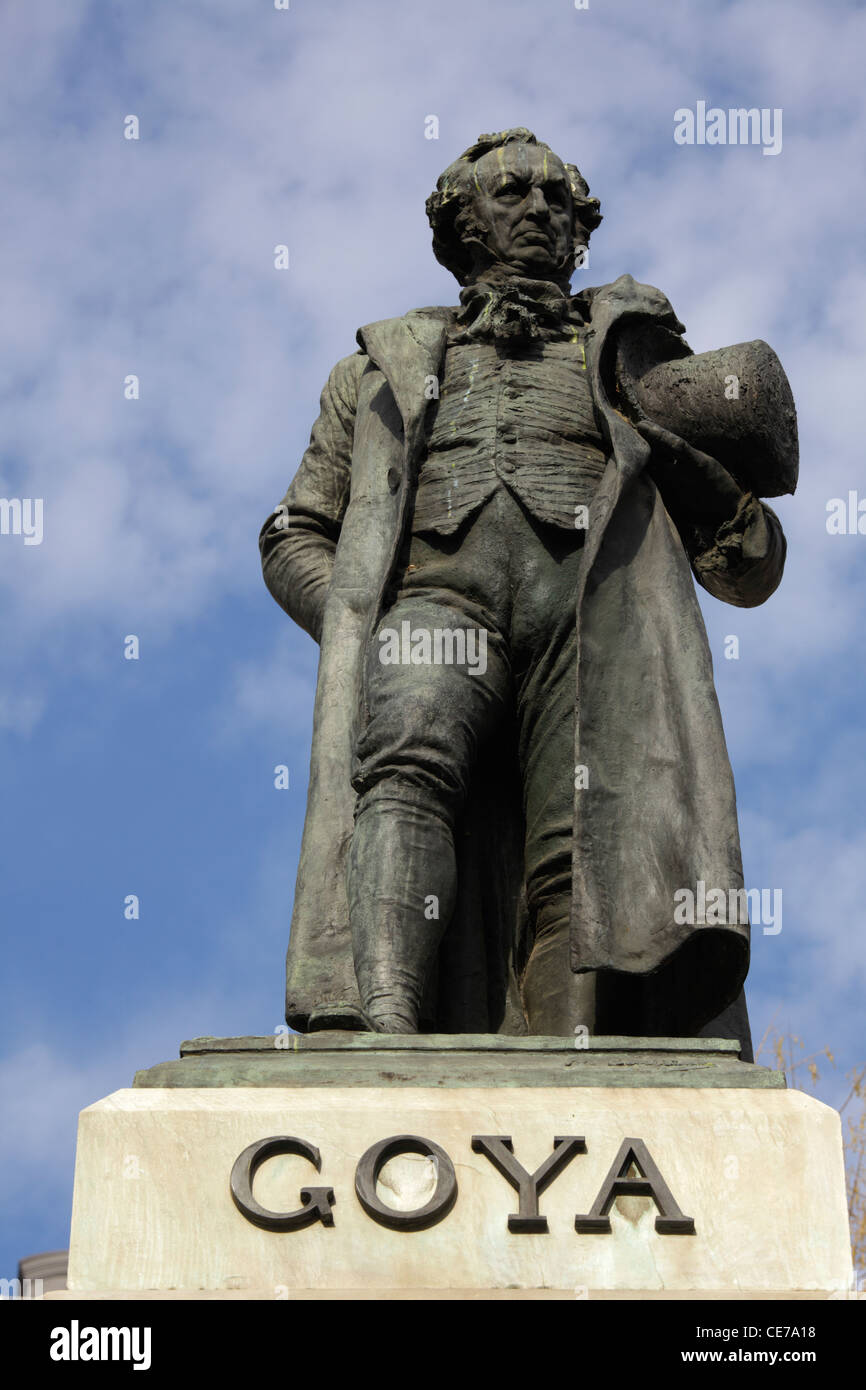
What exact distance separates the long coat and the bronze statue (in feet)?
0.04

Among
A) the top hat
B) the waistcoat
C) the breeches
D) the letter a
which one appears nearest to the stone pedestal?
the letter a

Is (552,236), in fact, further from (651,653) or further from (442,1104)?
(442,1104)

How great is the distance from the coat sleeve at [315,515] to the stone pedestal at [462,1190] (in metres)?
2.70

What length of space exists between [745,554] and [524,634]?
108cm

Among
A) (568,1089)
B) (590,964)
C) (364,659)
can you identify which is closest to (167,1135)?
(568,1089)

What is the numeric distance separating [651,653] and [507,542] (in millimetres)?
689

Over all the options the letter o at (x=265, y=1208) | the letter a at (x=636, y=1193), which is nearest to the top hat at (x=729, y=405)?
the letter a at (x=636, y=1193)

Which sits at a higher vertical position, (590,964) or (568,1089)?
(590,964)

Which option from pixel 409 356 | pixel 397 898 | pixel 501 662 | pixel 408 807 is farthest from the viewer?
pixel 409 356

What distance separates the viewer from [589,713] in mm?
7781

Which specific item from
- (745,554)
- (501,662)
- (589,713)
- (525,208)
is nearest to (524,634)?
(501,662)

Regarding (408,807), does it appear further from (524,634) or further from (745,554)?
(745,554)

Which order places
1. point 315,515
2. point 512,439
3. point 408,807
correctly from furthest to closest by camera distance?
point 315,515 < point 512,439 < point 408,807
